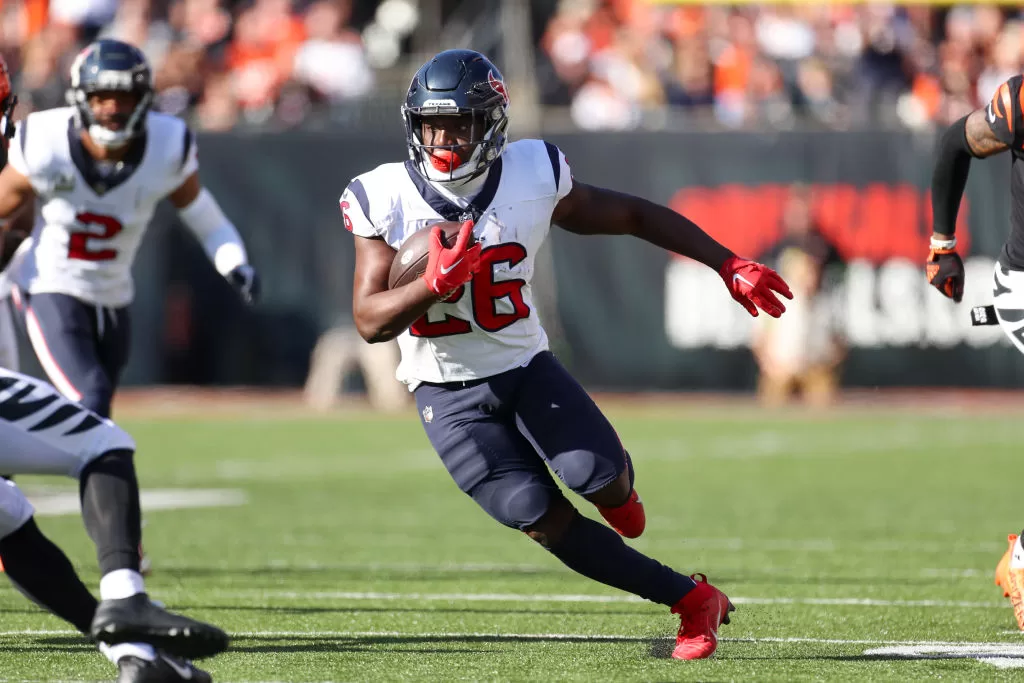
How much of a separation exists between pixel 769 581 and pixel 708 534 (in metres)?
1.59

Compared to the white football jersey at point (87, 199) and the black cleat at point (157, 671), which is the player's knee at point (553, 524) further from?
the white football jersey at point (87, 199)

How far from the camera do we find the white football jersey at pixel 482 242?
453 cm

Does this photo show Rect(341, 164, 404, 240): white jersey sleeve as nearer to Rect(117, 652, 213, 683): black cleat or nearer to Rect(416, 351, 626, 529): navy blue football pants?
Rect(416, 351, 626, 529): navy blue football pants

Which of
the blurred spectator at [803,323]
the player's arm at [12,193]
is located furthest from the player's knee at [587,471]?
the blurred spectator at [803,323]

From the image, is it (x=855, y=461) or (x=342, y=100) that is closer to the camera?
(x=855, y=461)

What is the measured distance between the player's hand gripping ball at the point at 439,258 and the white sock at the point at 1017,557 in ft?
6.05

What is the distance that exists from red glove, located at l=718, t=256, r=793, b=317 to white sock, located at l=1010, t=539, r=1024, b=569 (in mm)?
1023

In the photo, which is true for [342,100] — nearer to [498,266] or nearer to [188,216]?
[188,216]

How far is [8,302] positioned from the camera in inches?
249

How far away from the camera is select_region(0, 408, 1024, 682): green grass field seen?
4.48 meters

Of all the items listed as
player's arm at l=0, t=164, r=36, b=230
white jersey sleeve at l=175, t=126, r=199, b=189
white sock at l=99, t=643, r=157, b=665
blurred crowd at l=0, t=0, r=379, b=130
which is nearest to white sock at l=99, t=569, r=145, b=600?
white sock at l=99, t=643, r=157, b=665

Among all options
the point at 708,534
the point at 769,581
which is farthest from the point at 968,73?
the point at 769,581

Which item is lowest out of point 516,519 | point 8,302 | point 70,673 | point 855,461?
point 855,461

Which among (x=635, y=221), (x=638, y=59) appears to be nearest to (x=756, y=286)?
(x=635, y=221)
